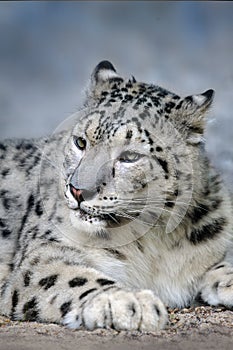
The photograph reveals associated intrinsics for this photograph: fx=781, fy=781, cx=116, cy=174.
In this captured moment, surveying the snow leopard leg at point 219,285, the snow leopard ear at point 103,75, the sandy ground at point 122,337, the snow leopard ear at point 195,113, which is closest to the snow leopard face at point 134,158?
the snow leopard ear at point 195,113

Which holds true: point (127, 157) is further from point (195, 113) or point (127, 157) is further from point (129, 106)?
point (195, 113)

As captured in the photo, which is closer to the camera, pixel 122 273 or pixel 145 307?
pixel 145 307

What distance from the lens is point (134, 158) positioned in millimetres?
5395

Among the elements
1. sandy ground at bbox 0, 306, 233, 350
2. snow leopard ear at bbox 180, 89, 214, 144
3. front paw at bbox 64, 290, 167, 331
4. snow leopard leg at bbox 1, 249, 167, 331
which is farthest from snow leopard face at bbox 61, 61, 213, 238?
sandy ground at bbox 0, 306, 233, 350

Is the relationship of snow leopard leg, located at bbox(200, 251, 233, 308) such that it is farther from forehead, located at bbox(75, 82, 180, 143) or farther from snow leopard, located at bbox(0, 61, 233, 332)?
forehead, located at bbox(75, 82, 180, 143)

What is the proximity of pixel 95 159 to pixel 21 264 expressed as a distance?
952 mm

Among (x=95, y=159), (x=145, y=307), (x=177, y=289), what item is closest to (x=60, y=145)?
(x=95, y=159)

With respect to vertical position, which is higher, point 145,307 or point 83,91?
point 83,91

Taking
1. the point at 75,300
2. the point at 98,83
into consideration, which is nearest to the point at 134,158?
the point at 98,83

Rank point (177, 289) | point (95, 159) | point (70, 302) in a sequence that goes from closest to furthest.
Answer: point (70, 302), point (95, 159), point (177, 289)

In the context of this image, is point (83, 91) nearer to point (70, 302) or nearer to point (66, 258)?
point (66, 258)

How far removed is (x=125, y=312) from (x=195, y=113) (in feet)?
5.95

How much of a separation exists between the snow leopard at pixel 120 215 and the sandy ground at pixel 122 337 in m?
0.33

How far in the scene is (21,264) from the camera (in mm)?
5602
